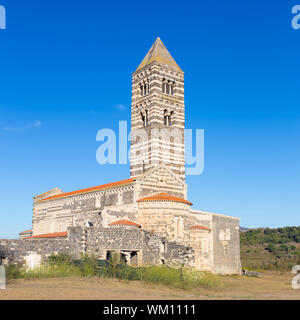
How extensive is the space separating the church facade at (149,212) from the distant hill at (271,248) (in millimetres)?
13803

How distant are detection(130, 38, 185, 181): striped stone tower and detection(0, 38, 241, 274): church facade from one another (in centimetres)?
11

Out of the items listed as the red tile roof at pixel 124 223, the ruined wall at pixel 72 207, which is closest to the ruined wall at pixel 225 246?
the ruined wall at pixel 72 207

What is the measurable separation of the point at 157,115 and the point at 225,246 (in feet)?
52.7

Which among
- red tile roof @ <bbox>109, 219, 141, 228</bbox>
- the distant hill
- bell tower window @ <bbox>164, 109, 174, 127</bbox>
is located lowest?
the distant hill

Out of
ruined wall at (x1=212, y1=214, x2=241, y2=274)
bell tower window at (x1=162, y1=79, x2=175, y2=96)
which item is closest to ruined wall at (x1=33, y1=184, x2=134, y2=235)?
ruined wall at (x1=212, y1=214, x2=241, y2=274)

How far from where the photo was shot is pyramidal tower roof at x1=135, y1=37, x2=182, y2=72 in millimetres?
45625

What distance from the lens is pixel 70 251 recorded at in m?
24.4

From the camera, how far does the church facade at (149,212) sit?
25.9 m

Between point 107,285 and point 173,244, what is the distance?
1081cm

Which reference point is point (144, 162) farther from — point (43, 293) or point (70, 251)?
point (43, 293)

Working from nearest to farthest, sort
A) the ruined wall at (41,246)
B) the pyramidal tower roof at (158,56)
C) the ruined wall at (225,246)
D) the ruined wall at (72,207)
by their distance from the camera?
the ruined wall at (41,246) < the ruined wall at (72,207) < the ruined wall at (225,246) < the pyramidal tower roof at (158,56)

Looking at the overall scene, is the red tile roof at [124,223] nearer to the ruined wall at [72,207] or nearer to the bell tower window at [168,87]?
the ruined wall at [72,207]

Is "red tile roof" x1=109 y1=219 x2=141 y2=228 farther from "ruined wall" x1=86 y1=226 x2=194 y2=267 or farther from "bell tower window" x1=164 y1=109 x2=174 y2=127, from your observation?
"bell tower window" x1=164 y1=109 x2=174 y2=127

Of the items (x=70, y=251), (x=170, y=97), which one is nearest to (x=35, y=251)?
(x=70, y=251)
